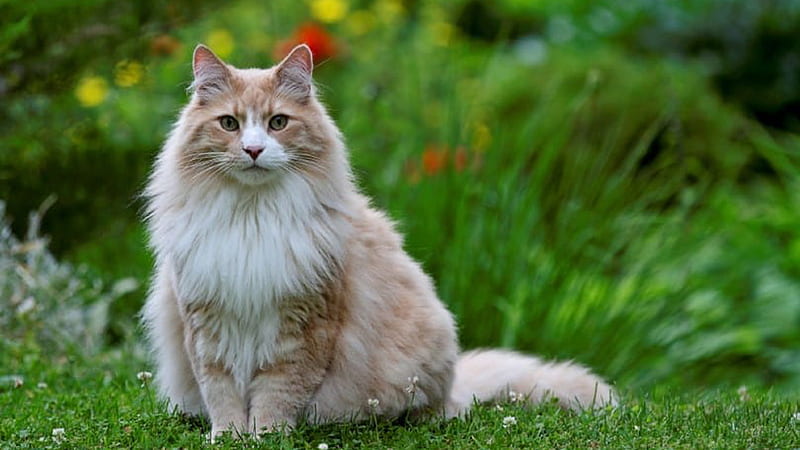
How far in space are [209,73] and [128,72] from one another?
2919mm

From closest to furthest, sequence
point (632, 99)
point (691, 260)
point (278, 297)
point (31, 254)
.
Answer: point (278, 297), point (31, 254), point (691, 260), point (632, 99)

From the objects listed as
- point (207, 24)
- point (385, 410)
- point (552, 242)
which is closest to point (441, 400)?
point (385, 410)

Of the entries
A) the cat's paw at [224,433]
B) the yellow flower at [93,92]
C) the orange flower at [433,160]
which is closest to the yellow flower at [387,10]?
the yellow flower at [93,92]

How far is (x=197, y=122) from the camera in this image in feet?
12.6

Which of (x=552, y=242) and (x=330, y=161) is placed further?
(x=552, y=242)

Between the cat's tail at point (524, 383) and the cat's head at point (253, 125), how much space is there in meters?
1.14

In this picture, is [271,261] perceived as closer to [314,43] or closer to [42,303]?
[42,303]

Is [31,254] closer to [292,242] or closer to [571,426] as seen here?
[292,242]

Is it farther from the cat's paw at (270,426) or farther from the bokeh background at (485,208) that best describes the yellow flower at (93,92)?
the cat's paw at (270,426)

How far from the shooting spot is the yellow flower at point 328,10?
952cm

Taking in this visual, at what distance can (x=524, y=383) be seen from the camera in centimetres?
465

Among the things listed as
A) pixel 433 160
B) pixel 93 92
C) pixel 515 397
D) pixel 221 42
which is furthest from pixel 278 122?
pixel 221 42

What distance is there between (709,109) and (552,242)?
2.64 metres

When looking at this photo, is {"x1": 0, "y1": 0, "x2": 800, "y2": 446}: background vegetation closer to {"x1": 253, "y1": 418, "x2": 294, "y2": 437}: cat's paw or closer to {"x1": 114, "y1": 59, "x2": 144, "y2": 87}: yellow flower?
{"x1": 114, "y1": 59, "x2": 144, "y2": 87}: yellow flower
